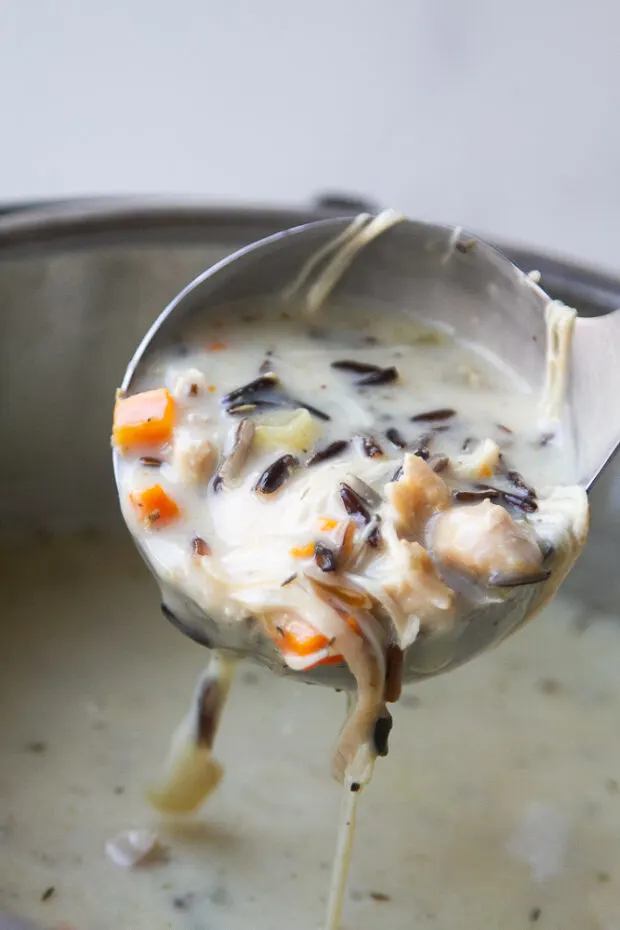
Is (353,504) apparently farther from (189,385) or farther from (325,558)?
(189,385)

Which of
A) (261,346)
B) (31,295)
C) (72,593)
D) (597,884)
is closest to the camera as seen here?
(261,346)

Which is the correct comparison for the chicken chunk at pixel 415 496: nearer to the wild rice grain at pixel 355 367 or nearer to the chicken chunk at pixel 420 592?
the chicken chunk at pixel 420 592

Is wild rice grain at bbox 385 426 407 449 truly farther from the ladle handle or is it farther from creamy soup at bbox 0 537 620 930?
creamy soup at bbox 0 537 620 930

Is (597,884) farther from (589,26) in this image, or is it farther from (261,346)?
(589,26)

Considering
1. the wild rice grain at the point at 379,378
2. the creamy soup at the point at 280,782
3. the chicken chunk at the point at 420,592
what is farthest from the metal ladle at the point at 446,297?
the creamy soup at the point at 280,782

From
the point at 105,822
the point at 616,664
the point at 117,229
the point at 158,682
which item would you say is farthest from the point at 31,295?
the point at 616,664

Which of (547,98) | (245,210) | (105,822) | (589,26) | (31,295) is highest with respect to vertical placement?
(589,26)

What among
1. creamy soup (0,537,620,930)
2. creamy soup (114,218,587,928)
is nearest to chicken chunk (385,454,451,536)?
creamy soup (114,218,587,928)

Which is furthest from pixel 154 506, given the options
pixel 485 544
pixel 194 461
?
pixel 485 544
